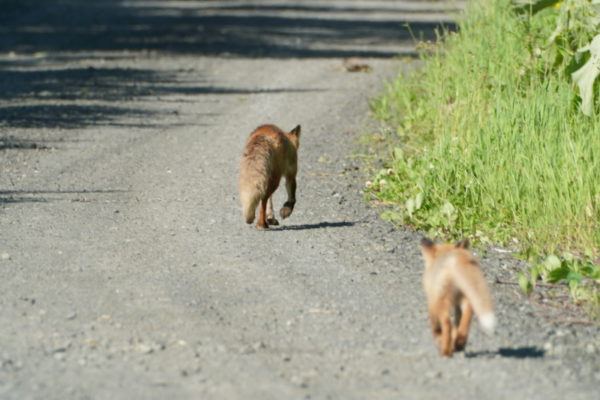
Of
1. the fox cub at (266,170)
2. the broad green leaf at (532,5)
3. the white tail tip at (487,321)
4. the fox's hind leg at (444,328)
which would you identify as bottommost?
the fox's hind leg at (444,328)

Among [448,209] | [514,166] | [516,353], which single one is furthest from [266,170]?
[516,353]

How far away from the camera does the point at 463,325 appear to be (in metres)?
5.02

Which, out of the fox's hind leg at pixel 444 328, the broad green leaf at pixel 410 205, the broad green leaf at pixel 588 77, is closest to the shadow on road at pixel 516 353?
the fox's hind leg at pixel 444 328

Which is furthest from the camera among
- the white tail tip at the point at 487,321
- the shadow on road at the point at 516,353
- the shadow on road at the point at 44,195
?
the shadow on road at the point at 44,195

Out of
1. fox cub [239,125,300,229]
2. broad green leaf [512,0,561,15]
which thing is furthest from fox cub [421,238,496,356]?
broad green leaf [512,0,561,15]

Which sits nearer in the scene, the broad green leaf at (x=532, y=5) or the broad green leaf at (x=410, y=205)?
the broad green leaf at (x=410, y=205)

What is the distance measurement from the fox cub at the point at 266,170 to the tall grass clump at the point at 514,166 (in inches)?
33.3

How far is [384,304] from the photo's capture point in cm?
607

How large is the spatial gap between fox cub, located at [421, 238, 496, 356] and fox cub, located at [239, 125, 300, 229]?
7.92ft

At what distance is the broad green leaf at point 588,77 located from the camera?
8.66 metres

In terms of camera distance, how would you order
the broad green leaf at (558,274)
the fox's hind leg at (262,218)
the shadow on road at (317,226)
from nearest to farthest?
the broad green leaf at (558,274), the fox's hind leg at (262,218), the shadow on road at (317,226)

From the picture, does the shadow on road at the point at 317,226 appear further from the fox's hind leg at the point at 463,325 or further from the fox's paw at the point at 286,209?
the fox's hind leg at the point at 463,325

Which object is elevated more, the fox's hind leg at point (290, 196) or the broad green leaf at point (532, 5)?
the broad green leaf at point (532, 5)

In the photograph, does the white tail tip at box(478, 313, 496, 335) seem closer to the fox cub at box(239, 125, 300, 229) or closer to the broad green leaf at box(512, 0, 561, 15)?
the fox cub at box(239, 125, 300, 229)
